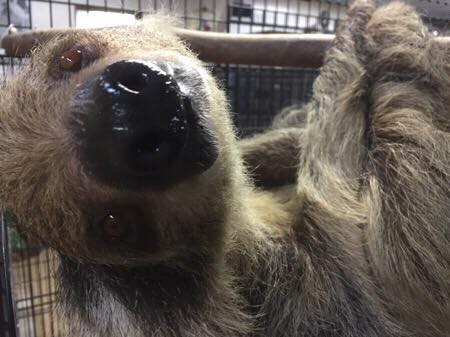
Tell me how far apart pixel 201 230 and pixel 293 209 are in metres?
0.76

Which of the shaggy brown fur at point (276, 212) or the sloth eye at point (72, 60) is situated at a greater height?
the sloth eye at point (72, 60)

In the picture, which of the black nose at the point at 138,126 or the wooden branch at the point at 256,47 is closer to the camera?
the black nose at the point at 138,126

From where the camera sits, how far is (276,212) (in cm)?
231

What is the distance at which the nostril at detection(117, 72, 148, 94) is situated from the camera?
124 centimetres

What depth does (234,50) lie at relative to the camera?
2686 millimetres

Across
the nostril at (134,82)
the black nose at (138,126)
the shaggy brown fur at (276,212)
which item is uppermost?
the nostril at (134,82)

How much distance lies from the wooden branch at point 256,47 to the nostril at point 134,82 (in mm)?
1327

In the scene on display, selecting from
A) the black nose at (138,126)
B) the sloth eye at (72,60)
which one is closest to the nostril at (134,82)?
the black nose at (138,126)

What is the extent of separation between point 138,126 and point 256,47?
1.59 meters

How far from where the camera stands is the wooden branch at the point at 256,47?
102 inches

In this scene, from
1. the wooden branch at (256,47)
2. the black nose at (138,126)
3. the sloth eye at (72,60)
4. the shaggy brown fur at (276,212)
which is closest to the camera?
the black nose at (138,126)

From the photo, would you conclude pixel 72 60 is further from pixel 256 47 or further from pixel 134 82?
pixel 256 47

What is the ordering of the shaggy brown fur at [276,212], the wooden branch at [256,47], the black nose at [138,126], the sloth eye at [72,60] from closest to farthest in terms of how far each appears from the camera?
the black nose at [138,126] → the shaggy brown fur at [276,212] → the sloth eye at [72,60] → the wooden branch at [256,47]

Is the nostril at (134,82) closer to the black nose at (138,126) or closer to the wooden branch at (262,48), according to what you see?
the black nose at (138,126)
